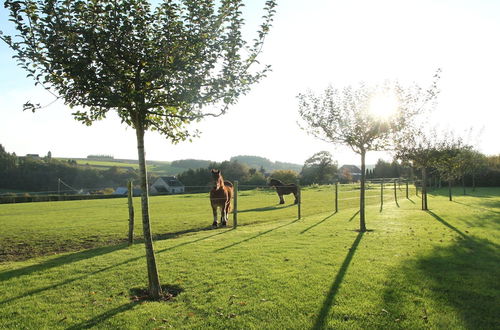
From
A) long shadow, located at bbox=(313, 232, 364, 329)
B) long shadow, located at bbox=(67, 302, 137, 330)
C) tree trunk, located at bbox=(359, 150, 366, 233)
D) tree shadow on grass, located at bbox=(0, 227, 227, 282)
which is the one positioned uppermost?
tree trunk, located at bbox=(359, 150, 366, 233)

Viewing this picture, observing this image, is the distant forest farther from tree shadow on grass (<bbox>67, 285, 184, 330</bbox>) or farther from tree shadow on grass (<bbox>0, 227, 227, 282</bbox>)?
tree shadow on grass (<bbox>67, 285, 184, 330</bbox>)

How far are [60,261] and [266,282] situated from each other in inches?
221

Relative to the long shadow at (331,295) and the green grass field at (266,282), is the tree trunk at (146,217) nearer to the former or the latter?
the green grass field at (266,282)

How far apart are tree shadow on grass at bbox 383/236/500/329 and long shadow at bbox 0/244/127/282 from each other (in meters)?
7.47

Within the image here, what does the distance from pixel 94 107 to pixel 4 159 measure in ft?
261

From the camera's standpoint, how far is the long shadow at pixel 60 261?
23.9ft

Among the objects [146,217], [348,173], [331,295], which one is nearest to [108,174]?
[348,173]

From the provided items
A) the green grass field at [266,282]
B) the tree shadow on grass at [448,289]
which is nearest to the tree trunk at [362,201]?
the green grass field at [266,282]

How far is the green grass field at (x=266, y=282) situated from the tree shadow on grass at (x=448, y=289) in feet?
0.06

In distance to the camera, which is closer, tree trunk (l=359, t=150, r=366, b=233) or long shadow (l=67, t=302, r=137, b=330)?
long shadow (l=67, t=302, r=137, b=330)

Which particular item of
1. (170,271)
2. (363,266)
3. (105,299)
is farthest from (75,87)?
(363,266)

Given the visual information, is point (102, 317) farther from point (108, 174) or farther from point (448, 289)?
point (108, 174)

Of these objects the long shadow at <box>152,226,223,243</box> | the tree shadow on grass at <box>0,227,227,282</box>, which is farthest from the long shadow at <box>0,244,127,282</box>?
the long shadow at <box>152,226,223,243</box>

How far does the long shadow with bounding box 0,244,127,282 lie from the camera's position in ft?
23.9
